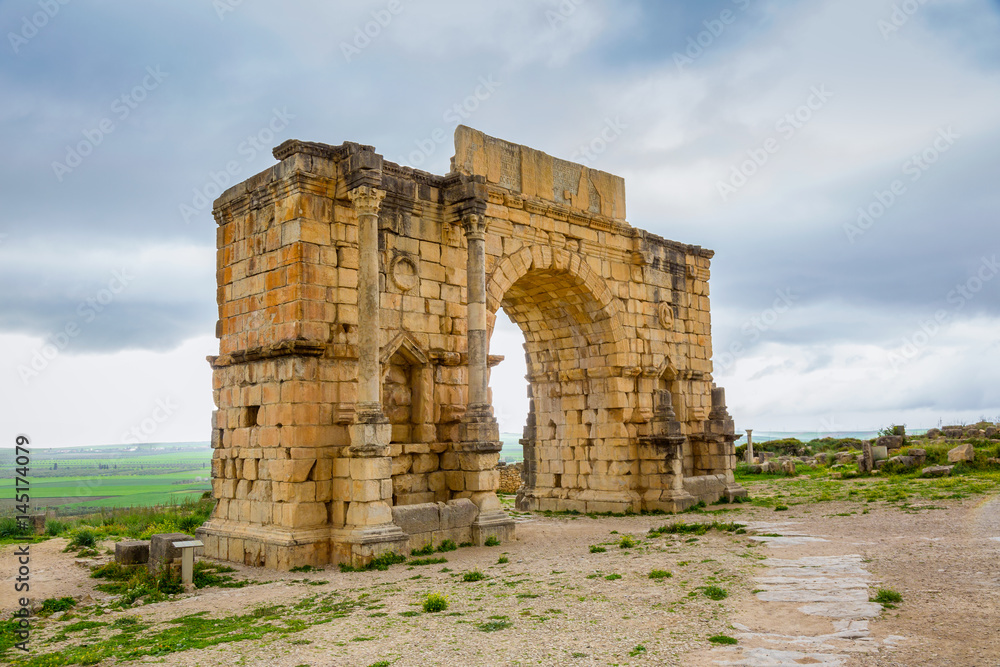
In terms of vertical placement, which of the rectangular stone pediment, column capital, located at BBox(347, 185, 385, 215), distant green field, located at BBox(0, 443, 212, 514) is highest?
the rectangular stone pediment

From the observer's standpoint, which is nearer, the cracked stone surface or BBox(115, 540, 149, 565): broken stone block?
the cracked stone surface

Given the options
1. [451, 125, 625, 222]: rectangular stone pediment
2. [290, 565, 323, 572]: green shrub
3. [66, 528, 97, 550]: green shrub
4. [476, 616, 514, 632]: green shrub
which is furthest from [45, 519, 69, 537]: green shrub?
[476, 616, 514, 632]: green shrub

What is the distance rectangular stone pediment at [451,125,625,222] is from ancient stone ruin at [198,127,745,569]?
4cm

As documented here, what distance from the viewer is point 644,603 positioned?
23.5 ft

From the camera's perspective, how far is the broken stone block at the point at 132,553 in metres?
9.75

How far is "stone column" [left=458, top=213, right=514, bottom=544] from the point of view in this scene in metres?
11.6

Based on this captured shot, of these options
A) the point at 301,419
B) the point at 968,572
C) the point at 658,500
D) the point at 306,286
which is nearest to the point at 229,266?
the point at 306,286

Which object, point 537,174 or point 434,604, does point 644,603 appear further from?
point 537,174

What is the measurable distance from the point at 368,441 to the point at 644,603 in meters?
4.43

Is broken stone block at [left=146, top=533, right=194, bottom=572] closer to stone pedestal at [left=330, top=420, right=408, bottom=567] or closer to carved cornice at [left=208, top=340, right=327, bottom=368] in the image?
stone pedestal at [left=330, top=420, right=408, bottom=567]

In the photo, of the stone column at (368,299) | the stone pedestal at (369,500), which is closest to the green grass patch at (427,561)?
the stone pedestal at (369,500)

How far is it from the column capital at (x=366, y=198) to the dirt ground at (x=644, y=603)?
4906mm

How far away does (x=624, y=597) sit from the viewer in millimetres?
7438

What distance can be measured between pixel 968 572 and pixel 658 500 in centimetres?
776
